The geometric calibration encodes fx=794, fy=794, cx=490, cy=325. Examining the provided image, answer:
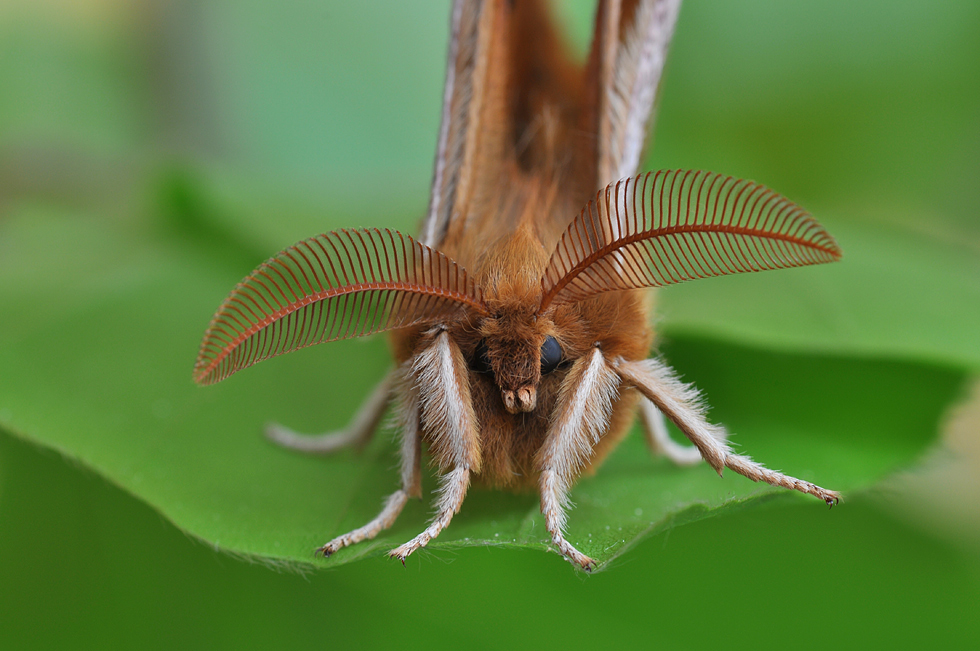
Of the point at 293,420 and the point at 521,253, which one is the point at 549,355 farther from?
the point at 293,420

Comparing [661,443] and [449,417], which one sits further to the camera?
[661,443]

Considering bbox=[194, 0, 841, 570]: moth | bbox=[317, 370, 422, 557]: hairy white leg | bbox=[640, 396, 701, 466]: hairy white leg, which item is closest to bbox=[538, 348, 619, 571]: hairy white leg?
bbox=[194, 0, 841, 570]: moth

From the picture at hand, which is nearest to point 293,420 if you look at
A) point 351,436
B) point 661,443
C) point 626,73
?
point 351,436

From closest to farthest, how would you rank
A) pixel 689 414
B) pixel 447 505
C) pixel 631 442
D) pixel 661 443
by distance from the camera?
pixel 447 505 → pixel 689 414 → pixel 661 443 → pixel 631 442

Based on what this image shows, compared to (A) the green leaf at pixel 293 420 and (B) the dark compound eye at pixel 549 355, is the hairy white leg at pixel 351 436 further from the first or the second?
(B) the dark compound eye at pixel 549 355

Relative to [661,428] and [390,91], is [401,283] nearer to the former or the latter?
[661,428]

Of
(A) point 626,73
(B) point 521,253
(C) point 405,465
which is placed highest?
(A) point 626,73

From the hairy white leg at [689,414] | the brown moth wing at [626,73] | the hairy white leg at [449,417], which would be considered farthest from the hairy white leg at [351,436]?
the brown moth wing at [626,73]
